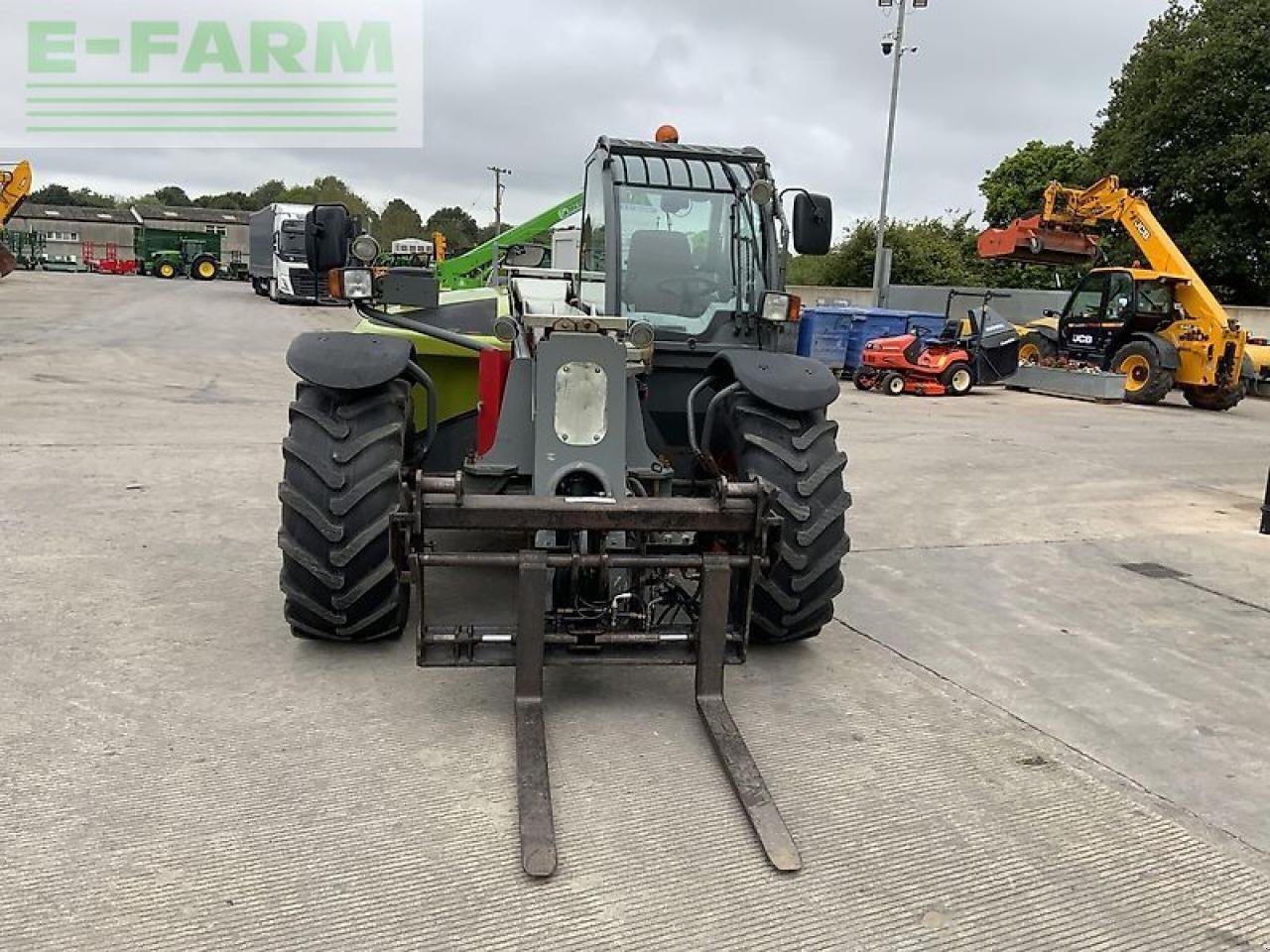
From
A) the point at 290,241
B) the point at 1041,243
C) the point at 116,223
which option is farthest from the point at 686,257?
the point at 116,223

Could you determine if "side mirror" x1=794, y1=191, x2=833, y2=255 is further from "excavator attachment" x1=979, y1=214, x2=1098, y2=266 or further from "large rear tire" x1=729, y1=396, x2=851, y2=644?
"excavator attachment" x1=979, y1=214, x2=1098, y2=266

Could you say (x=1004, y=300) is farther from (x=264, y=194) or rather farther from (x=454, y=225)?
(x=264, y=194)

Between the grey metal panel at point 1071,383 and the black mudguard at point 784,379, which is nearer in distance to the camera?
the black mudguard at point 784,379

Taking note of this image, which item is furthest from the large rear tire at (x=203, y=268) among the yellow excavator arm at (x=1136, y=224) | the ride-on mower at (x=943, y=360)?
the yellow excavator arm at (x=1136, y=224)

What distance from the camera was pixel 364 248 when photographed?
175 inches

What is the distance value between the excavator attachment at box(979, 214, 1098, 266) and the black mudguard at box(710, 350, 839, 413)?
1453 cm

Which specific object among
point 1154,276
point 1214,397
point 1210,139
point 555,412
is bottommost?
point 1214,397

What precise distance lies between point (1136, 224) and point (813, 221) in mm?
14556

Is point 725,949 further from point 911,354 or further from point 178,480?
point 911,354

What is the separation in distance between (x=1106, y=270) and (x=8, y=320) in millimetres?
19540

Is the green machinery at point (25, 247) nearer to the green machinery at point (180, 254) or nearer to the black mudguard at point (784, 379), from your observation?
the green machinery at point (180, 254)

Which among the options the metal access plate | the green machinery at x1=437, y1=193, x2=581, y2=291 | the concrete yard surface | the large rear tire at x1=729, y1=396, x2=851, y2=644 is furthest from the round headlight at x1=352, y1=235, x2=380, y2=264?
the green machinery at x1=437, y1=193, x2=581, y2=291

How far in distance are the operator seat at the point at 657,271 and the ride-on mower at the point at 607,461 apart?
11 mm

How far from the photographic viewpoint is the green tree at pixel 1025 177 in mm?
39625
